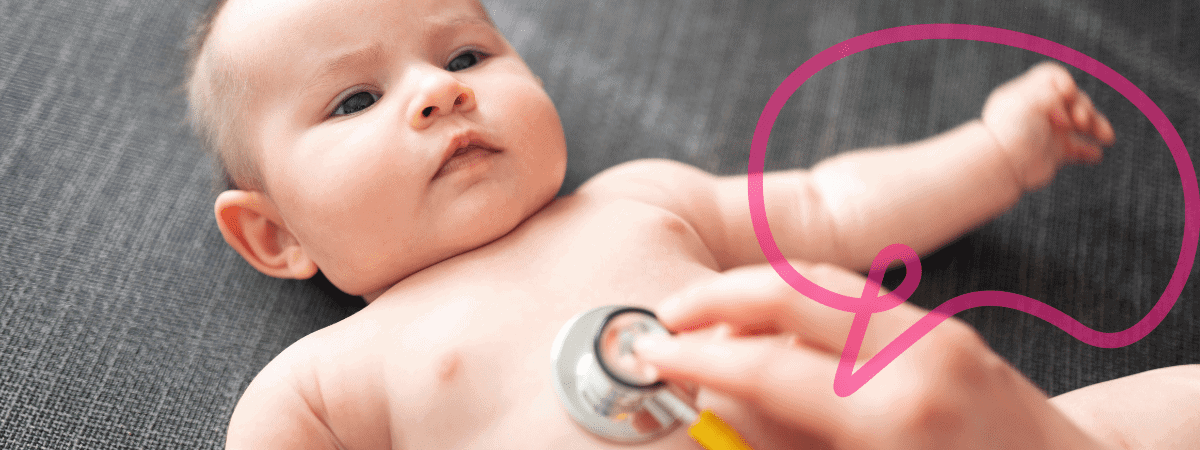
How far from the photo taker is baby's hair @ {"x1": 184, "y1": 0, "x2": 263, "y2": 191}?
0.71 m

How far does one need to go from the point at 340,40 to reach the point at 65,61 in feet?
1.56

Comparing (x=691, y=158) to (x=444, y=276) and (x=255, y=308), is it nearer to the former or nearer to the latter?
(x=444, y=276)

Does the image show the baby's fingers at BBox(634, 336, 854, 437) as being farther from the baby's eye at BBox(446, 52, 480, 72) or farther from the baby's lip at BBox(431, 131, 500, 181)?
the baby's eye at BBox(446, 52, 480, 72)

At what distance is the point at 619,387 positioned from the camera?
492 mm

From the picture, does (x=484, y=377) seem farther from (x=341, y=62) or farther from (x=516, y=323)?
(x=341, y=62)

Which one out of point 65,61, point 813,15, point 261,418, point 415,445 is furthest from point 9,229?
point 813,15

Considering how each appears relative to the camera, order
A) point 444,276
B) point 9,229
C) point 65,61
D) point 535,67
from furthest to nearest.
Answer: point 535,67 → point 65,61 → point 9,229 → point 444,276

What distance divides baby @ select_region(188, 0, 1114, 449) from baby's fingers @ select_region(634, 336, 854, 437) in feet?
0.46

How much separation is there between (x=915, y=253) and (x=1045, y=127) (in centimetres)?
20

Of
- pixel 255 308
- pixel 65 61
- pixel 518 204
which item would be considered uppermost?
pixel 518 204

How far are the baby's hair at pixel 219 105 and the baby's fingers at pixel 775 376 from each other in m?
0.50

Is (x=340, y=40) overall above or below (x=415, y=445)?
above

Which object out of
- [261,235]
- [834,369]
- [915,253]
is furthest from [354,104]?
[915,253]

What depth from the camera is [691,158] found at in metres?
0.96
